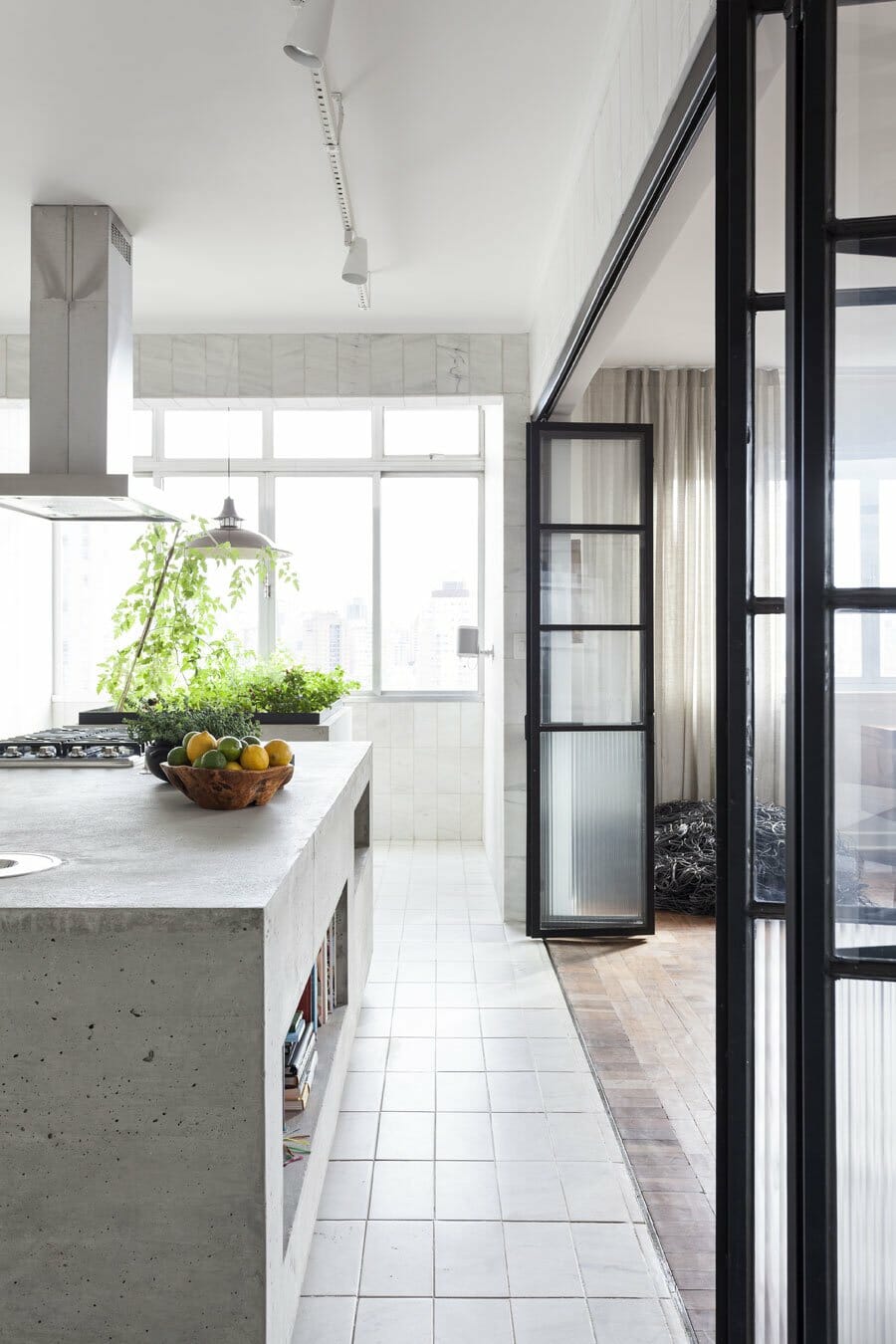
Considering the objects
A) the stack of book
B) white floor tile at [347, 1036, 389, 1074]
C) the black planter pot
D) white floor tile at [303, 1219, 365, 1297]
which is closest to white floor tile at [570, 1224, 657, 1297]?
white floor tile at [303, 1219, 365, 1297]

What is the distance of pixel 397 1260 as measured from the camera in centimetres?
210

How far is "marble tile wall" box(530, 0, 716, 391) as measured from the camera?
182 cm

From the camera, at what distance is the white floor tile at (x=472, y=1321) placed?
1853 millimetres

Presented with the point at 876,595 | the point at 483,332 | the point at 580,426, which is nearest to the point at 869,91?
the point at 876,595

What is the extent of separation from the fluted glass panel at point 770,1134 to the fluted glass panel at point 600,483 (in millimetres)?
3062

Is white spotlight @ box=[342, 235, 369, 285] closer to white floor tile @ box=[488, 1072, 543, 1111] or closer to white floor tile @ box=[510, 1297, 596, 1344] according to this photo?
white floor tile @ box=[488, 1072, 543, 1111]

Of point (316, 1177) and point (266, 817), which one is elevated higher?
point (266, 817)

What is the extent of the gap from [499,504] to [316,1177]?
11.5 feet

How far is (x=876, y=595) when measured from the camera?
120cm

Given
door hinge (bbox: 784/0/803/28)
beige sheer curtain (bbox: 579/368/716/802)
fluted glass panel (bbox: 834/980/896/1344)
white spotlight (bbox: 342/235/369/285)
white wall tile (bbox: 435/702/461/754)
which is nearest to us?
fluted glass panel (bbox: 834/980/896/1344)

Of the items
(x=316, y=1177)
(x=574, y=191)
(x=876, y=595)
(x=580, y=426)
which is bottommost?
(x=316, y=1177)

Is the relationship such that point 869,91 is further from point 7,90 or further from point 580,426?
point 580,426

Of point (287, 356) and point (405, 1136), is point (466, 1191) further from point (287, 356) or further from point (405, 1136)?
point (287, 356)

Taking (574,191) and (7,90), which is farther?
(574,191)
